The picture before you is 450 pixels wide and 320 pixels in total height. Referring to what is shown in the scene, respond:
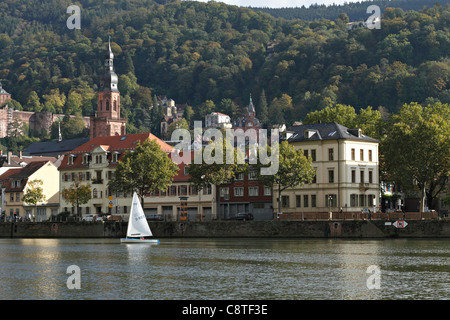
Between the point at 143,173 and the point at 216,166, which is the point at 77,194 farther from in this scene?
the point at 216,166

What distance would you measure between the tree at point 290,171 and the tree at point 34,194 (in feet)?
151

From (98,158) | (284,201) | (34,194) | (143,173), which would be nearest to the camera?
(143,173)

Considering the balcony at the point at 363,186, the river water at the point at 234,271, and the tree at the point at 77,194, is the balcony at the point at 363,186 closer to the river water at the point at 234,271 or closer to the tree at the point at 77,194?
the river water at the point at 234,271

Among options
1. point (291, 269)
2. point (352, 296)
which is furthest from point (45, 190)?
point (352, 296)

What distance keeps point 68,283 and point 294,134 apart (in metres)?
69.0

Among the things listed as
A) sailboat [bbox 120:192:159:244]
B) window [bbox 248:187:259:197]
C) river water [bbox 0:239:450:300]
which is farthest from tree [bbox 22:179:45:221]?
river water [bbox 0:239:450:300]

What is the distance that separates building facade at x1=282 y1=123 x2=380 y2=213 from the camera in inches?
4419

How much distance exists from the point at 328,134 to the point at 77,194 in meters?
40.1

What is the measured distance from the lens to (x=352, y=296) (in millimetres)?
46750

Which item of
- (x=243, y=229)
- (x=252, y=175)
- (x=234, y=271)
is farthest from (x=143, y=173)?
(x=234, y=271)

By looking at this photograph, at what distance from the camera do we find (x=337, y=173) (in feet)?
370

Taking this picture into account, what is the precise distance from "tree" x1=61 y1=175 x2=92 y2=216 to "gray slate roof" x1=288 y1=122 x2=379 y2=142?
33588 millimetres
